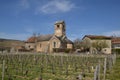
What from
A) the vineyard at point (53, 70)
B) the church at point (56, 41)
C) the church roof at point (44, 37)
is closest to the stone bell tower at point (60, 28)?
the church at point (56, 41)

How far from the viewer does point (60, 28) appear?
252 ft

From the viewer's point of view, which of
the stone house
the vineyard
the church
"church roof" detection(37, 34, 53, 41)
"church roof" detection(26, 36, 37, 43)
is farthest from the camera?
"church roof" detection(26, 36, 37, 43)

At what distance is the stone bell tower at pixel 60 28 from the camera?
252ft

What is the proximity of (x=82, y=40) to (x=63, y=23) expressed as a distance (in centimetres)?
954

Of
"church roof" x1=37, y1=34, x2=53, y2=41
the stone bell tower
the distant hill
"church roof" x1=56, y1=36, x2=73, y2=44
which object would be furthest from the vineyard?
the distant hill

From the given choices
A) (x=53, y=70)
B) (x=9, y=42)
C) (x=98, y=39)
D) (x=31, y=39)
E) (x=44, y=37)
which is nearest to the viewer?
(x=53, y=70)

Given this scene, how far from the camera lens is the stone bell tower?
76812 millimetres

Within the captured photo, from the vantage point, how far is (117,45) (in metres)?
85.6

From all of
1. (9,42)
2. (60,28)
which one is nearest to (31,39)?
(60,28)

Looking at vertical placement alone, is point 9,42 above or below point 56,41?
above

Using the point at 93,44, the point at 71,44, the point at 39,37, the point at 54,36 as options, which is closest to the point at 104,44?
the point at 93,44

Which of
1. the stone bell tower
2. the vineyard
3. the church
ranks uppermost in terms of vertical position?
the stone bell tower

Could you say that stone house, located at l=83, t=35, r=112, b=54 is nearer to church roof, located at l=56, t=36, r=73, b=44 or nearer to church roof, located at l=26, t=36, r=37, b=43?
church roof, located at l=56, t=36, r=73, b=44

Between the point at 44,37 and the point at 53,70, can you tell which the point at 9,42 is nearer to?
the point at 44,37
